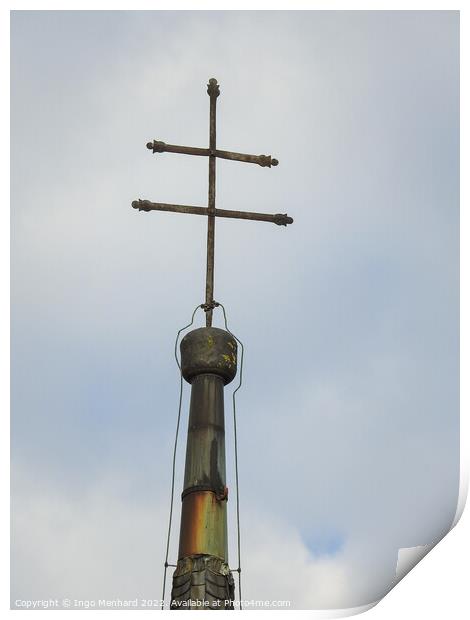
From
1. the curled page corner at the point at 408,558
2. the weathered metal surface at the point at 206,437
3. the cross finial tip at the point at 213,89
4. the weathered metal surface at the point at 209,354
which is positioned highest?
the cross finial tip at the point at 213,89

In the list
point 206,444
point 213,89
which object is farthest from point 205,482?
point 213,89

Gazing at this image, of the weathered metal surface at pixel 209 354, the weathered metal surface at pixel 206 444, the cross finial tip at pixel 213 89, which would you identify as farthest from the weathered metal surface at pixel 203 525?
the cross finial tip at pixel 213 89

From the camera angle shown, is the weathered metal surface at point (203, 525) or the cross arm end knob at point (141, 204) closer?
the weathered metal surface at point (203, 525)

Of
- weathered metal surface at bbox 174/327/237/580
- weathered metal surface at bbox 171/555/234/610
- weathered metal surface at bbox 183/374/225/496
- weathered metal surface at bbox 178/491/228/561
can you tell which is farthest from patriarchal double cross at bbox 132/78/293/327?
weathered metal surface at bbox 171/555/234/610

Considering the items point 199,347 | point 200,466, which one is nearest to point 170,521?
point 200,466

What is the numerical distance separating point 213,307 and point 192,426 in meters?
1.83

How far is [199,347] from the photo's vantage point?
10.5 m

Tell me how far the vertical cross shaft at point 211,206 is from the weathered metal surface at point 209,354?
1.70 ft

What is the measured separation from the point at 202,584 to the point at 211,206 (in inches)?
210

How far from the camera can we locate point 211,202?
39.2 feet

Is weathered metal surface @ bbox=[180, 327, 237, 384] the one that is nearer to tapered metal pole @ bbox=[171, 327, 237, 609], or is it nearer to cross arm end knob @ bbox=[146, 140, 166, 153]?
tapered metal pole @ bbox=[171, 327, 237, 609]

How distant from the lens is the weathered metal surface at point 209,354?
1043cm

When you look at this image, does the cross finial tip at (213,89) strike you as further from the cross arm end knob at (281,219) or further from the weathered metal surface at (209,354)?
the weathered metal surface at (209,354)
